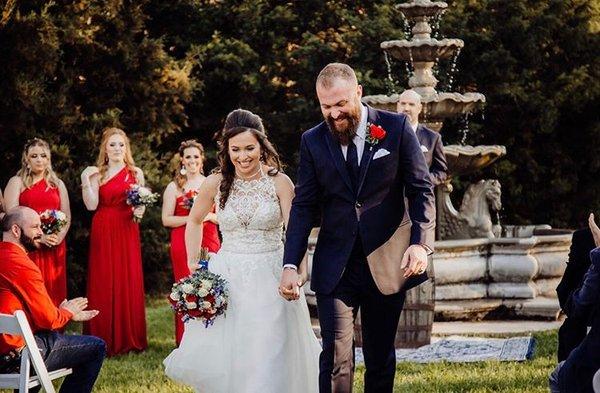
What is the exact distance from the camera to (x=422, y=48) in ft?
38.8

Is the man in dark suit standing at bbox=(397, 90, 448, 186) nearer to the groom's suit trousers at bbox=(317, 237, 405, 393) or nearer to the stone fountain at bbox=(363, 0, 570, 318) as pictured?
the stone fountain at bbox=(363, 0, 570, 318)

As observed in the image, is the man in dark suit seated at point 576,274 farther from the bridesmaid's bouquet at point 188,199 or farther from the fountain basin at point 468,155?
the fountain basin at point 468,155

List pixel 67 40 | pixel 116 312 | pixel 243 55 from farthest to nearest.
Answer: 1. pixel 243 55
2. pixel 67 40
3. pixel 116 312

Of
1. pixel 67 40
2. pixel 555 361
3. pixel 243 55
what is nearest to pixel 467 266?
pixel 555 361

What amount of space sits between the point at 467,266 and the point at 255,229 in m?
5.50

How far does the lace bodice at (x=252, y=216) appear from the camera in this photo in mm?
6727

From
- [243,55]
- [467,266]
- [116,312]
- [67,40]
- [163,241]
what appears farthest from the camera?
[243,55]

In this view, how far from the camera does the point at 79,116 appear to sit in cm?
1412

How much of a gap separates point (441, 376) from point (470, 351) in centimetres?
121

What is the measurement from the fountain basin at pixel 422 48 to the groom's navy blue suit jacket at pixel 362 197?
6.12m

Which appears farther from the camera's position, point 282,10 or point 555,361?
point 282,10

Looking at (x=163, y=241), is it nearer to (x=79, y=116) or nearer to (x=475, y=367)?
(x=79, y=116)

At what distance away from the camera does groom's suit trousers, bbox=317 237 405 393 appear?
5512mm

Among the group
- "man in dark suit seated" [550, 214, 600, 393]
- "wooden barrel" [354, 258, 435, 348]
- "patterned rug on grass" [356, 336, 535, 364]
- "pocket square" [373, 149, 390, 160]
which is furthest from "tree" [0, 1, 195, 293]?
"man in dark suit seated" [550, 214, 600, 393]
